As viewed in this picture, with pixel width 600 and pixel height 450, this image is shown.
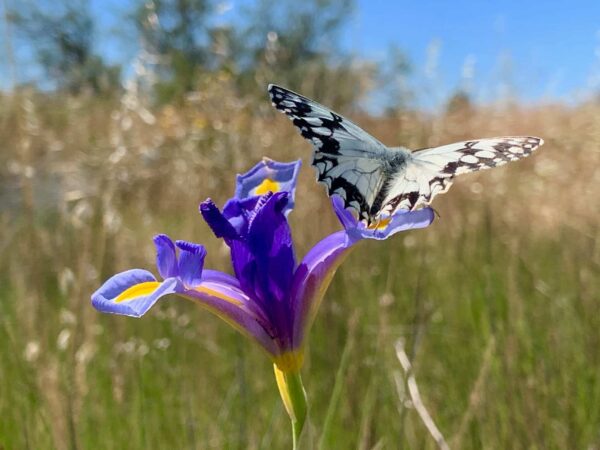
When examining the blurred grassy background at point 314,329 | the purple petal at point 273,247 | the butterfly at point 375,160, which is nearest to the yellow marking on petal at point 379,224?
the butterfly at point 375,160

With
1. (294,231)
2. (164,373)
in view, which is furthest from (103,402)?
(294,231)

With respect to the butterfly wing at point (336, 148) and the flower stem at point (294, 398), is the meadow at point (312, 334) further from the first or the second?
the butterfly wing at point (336, 148)

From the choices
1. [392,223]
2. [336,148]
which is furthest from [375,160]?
[392,223]

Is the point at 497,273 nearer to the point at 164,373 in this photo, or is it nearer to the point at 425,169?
the point at 164,373

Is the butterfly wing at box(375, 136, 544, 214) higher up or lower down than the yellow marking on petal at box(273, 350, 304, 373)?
higher up

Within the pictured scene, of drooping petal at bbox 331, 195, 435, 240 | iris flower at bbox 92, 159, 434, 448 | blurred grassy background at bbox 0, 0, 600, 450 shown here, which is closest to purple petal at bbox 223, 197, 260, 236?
iris flower at bbox 92, 159, 434, 448

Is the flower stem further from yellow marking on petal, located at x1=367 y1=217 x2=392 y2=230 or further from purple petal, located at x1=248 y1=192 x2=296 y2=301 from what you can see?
yellow marking on petal, located at x1=367 y1=217 x2=392 y2=230

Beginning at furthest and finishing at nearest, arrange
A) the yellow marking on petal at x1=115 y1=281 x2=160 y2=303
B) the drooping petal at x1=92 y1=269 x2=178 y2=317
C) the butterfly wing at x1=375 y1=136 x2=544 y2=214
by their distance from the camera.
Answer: the butterfly wing at x1=375 y1=136 x2=544 y2=214 → the yellow marking on petal at x1=115 y1=281 x2=160 y2=303 → the drooping petal at x1=92 y1=269 x2=178 y2=317
